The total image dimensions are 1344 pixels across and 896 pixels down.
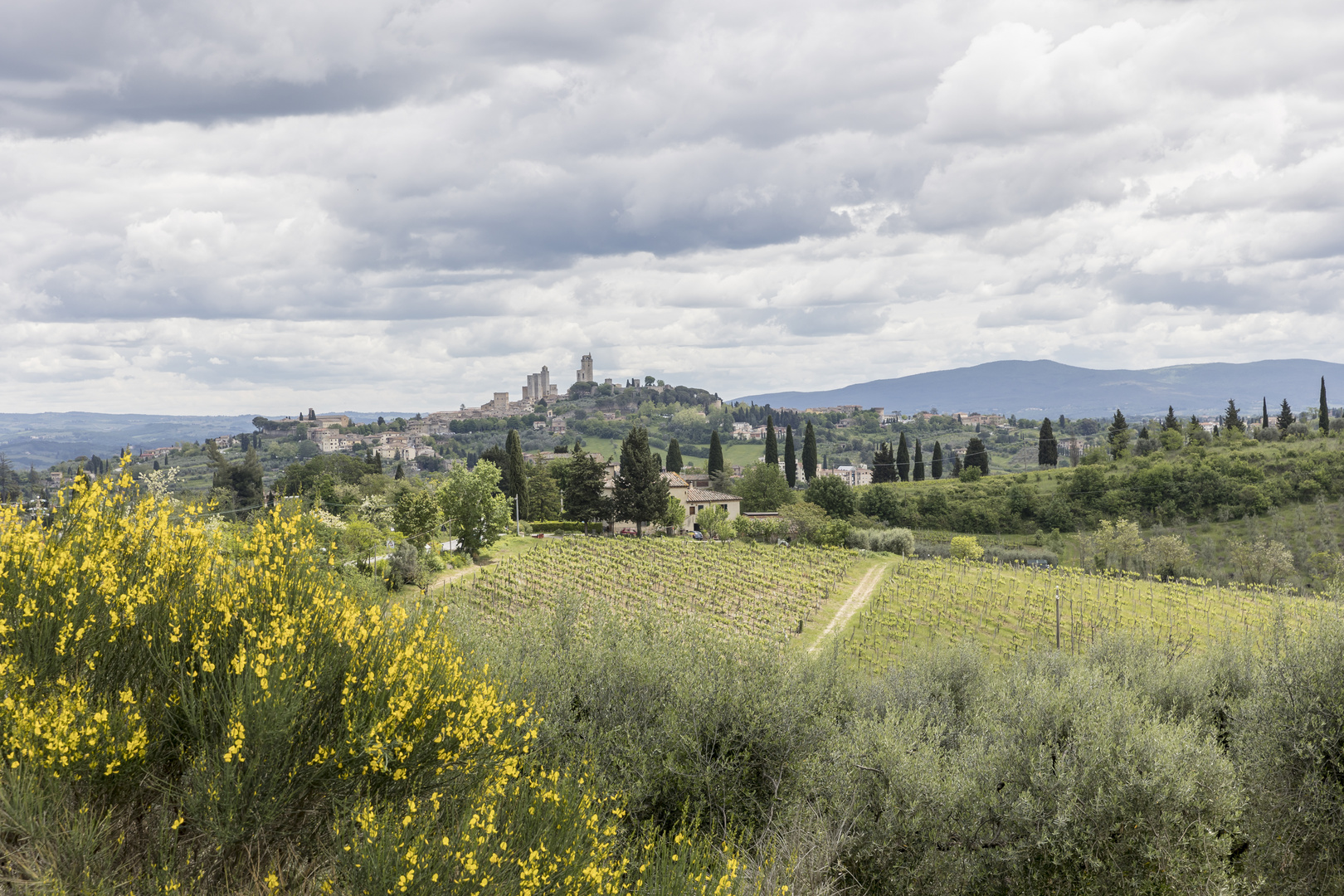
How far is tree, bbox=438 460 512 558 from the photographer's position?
40.9m

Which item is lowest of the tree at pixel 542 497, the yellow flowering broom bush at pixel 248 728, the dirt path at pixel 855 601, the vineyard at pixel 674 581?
the dirt path at pixel 855 601

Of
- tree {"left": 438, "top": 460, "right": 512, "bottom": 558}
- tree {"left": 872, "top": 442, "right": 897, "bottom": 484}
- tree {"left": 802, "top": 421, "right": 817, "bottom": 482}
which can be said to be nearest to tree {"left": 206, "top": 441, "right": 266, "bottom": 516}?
tree {"left": 438, "top": 460, "right": 512, "bottom": 558}

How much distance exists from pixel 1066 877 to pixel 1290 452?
88.1m

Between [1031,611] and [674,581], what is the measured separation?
1751 cm

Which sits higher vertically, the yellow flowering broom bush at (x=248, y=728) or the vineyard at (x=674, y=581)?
the yellow flowering broom bush at (x=248, y=728)

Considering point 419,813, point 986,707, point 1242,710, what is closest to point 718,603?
point 986,707

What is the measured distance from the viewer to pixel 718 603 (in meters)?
34.7

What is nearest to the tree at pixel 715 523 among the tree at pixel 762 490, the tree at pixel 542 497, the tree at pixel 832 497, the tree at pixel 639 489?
the tree at pixel 639 489

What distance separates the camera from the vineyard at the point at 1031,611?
99.7 ft

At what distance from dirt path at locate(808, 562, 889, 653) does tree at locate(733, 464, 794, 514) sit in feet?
79.3

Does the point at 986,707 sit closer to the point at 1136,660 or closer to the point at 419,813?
the point at 1136,660

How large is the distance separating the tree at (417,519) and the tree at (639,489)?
18120mm

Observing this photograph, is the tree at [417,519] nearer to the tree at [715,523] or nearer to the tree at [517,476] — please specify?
the tree at [517,476]

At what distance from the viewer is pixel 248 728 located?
207 inches
